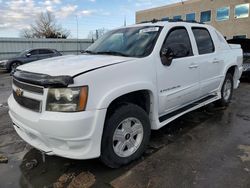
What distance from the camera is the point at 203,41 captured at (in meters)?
4.54

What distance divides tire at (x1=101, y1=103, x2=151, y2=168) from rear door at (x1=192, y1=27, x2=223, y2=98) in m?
1.72

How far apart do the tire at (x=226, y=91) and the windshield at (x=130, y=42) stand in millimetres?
2635

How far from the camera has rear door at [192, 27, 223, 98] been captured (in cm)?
432

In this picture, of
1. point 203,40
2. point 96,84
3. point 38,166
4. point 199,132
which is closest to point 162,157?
point 199,132

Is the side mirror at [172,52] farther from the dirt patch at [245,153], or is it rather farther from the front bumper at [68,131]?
the dirt patch at [245,153]

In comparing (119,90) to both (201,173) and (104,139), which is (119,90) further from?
(201,173)

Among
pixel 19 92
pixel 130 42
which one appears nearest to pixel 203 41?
pixel 130 42

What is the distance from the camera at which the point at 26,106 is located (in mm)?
2816

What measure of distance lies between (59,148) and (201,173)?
1.70m

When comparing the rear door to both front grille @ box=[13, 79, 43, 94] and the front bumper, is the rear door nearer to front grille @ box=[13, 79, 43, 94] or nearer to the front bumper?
the front bumper

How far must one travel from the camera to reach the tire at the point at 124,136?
110 inches

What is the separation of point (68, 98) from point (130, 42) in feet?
5.13

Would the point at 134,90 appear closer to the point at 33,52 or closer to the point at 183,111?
the point at 183,111

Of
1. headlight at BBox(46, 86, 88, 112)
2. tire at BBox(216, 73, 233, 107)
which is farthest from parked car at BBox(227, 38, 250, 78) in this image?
headlight at BBox(46, 86, 88, 112)
